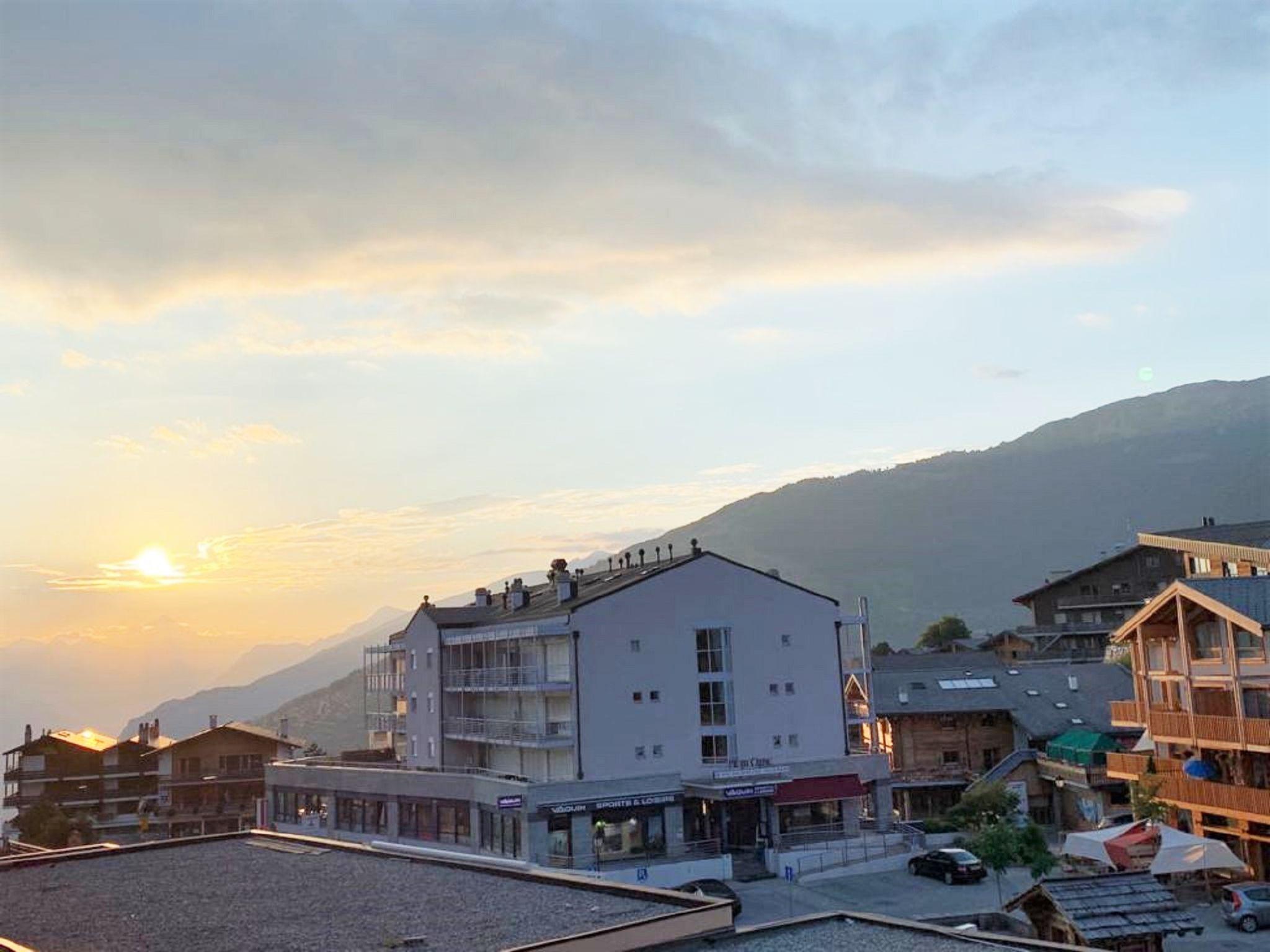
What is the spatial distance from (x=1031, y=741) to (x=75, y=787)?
63.5m

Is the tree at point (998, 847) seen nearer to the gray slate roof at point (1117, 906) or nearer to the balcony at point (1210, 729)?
the balcony at point (1210, 729)

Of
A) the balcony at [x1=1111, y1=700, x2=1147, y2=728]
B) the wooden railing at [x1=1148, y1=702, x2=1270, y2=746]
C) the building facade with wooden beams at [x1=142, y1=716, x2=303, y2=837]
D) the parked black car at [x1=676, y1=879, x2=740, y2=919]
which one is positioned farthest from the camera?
the building facade with wooden beams at [x1=142, y1=716, x2=303, y2=837]

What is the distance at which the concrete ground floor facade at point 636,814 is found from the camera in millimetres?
47750

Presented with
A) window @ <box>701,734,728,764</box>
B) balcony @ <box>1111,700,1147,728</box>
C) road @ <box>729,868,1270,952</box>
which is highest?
balcony @ <box>1111,700,1147,728</box>

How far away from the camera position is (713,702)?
54969 millimetres

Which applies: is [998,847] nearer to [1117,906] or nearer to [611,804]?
[1117,906]

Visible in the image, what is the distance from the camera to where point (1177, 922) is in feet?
84.2

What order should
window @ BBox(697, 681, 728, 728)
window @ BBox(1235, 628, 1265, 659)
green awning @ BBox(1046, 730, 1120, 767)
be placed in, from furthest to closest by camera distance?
green awning @ BBox(1046, 730, 1120, 767) < window @ BBox(697, 681, 728, 728) < window @ BBox(1235, 628, 1265, 659)

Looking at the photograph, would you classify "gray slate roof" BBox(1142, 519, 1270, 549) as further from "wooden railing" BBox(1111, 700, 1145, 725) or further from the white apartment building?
the white apartment building

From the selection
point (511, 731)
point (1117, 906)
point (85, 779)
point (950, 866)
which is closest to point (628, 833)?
point (511, 731)

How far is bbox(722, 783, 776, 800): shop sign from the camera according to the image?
49906 millimetres

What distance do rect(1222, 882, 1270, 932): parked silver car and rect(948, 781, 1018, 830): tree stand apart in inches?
614

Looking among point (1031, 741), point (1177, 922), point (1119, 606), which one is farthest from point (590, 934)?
point (1119, 606)

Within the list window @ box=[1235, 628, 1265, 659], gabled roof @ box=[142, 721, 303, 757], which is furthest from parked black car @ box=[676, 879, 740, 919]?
gabled roof @ box=[142, 721, 303, 757]
